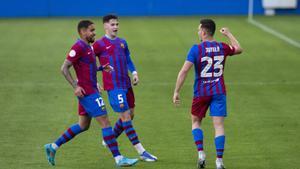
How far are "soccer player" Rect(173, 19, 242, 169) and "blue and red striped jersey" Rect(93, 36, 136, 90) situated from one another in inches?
47.6

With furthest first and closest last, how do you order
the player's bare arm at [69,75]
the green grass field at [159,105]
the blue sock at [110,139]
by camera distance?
the green grass field at [159,105], the blue sock at [110,139], the player's bare arm at [69,75]

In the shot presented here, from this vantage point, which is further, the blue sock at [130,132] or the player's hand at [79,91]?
the blue sock at [130,132]

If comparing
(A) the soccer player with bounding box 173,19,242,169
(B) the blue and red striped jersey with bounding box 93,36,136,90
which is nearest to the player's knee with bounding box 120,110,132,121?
(B) the blue and red striped jersey with bounding box 93,36,136,90

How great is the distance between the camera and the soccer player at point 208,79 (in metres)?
10.7

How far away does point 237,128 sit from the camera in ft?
45.9

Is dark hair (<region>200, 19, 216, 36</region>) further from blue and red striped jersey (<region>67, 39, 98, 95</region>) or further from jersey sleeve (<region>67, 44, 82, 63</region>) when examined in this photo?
jersey sleeve (<region>67, 44, 82, 63</region>)

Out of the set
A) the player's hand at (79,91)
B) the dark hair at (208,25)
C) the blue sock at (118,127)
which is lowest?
the blue sock at (118,127)

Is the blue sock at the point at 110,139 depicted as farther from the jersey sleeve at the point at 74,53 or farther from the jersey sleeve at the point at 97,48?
the jersey sleeve at the point at 97,48

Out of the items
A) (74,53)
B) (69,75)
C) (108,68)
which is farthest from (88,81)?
(108,68)

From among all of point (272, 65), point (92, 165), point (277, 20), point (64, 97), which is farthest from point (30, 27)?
point (92, 165)

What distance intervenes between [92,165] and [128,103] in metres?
1.20

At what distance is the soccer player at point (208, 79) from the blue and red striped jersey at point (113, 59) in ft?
3.96

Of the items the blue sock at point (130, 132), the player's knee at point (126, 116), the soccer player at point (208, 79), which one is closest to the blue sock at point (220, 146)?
the soccer player at point (208, 79)

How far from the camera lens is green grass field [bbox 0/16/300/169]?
1177 cm
